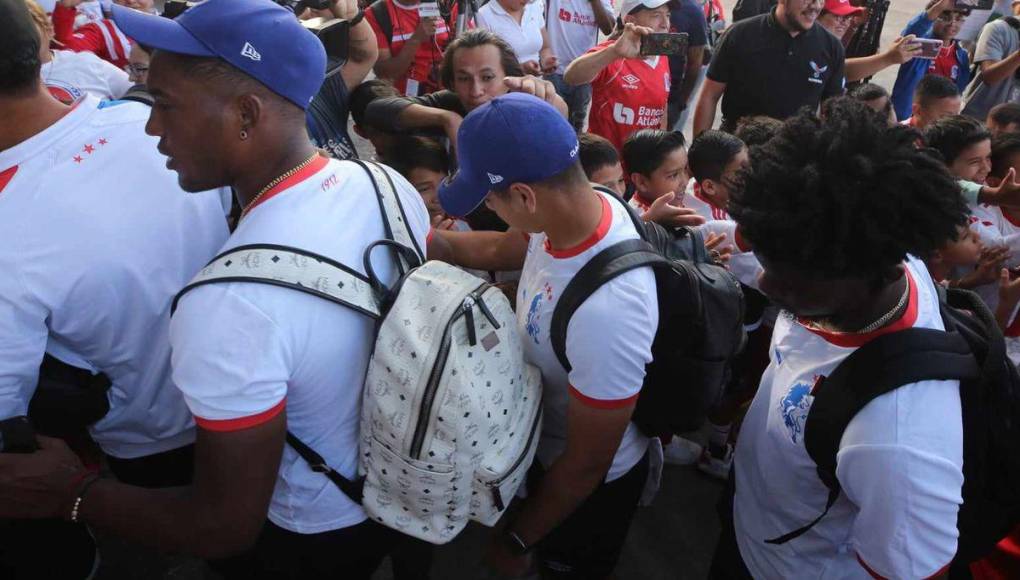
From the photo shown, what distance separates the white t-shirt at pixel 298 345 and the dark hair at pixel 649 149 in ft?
5.69

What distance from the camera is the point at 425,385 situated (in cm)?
127

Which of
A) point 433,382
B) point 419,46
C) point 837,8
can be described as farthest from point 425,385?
point 837,8

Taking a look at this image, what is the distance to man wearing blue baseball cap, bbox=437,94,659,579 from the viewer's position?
1562 mm

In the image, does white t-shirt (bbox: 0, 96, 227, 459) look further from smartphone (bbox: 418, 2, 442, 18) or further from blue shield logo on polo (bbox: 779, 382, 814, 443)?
smartphone (bbox: 418, 2, 442, 18)

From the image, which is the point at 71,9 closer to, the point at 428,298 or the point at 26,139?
the point at 26,139

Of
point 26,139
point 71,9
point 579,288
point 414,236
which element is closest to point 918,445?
point 579,288

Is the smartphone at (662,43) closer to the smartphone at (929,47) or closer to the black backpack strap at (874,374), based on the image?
the smartphone at (929,47)

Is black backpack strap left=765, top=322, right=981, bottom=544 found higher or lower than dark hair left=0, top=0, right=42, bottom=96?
lower

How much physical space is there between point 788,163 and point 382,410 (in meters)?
0.94

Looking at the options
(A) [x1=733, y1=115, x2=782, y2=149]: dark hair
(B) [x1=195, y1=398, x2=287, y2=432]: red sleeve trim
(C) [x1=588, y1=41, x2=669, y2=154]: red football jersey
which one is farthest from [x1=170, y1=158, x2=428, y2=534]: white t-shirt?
(C) [x1=588, y1=41, x2=669, y2=154]: red football jersey

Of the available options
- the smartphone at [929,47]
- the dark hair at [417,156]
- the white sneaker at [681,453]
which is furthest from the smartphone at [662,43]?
the white sneaker at [681,453]

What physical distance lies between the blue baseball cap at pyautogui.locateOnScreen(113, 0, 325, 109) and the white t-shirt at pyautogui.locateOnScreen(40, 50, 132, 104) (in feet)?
4.90

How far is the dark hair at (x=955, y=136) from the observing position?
3.17 meters

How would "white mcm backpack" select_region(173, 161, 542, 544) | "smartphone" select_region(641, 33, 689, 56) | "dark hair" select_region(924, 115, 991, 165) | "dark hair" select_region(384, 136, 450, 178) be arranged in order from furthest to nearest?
"smartphone" select_region(641, 33, 689, 56)
"dark hair" select_region(924, 115, 991, 165)
"dark hair" select_region(384, 136, 450, 178)
"white mcm backpack" select_region(173, 161, 542, 544)
